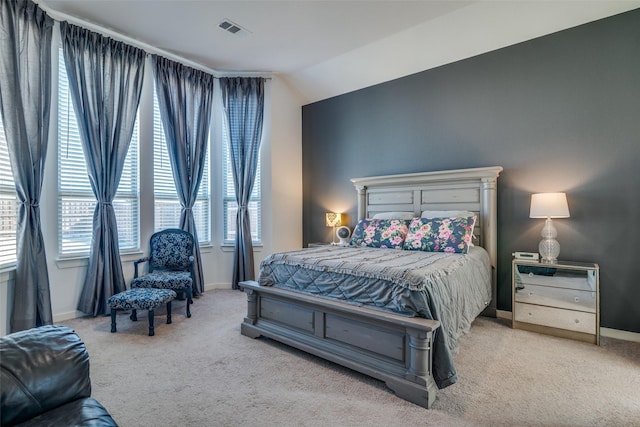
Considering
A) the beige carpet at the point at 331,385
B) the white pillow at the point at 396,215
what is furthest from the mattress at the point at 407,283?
the white pillow at the point at 396,215

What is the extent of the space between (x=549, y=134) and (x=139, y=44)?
494 centimetres

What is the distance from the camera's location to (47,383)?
3.73 ft

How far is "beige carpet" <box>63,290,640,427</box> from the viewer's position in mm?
1812

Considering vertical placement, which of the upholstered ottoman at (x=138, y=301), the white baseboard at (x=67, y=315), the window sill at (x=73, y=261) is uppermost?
the window sill at (x=73, y=261)

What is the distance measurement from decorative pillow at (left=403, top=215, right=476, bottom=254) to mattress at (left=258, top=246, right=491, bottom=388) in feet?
0.46

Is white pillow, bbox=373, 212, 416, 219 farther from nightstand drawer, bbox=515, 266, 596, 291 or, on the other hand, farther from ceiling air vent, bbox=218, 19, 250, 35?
ceiling air vent, bbox=218, 19, 250, 35

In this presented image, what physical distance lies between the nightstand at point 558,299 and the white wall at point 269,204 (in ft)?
10.9

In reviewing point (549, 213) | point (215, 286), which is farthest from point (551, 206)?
point (215, 286)

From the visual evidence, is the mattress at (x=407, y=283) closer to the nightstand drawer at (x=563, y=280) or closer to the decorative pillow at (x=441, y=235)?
the decorative pillow at (x=441, y=235)

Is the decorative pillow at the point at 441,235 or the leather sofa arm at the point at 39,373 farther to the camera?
the decorative pillow at the point at 441,235

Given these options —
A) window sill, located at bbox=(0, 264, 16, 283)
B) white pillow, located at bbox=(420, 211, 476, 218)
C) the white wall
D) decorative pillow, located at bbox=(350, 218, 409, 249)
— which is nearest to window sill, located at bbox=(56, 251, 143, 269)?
the white wall

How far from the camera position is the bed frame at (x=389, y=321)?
1967 mm

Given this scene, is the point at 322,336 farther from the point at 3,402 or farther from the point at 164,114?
the point at 164,114

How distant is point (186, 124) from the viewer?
14.4 feet
